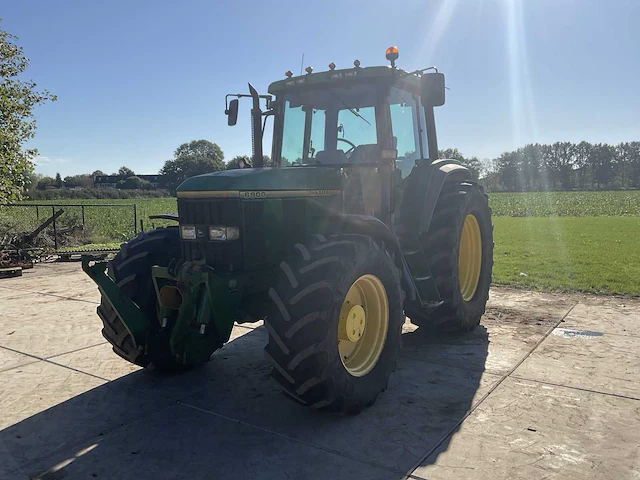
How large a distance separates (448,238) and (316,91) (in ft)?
6.55

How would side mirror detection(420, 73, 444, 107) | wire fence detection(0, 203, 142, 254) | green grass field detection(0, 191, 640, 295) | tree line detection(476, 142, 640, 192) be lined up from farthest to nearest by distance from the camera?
tree line detection(476, 142, 640, 192)
wire fence detection(0, 203, 142, 254)
green grass field detection(0, 191, 640, 295)
side mirror detection(420, 73, 444, 107)

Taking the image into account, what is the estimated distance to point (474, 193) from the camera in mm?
6082

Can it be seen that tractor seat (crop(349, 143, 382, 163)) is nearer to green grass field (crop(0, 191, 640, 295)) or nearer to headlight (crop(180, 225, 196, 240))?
headlight (crop(180, 225, 196, 240))

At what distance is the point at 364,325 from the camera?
406 cm

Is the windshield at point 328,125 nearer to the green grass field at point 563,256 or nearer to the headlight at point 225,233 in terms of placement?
the headlight at point 225,233

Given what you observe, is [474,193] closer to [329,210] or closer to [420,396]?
[329,210]

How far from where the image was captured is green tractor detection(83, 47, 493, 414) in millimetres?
3514

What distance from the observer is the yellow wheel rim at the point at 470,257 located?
6.39 meters

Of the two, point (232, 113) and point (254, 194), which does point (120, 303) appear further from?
point (232, 113)

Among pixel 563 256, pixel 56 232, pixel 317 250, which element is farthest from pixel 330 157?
pixel 56 232

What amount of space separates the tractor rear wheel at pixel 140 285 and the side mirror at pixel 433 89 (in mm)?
2643

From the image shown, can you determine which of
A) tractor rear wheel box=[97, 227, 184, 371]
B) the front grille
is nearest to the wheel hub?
the front grille

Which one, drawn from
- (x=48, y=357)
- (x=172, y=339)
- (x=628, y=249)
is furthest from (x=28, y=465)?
(x=628, y=249)

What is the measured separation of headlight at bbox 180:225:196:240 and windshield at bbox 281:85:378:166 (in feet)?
4.92
